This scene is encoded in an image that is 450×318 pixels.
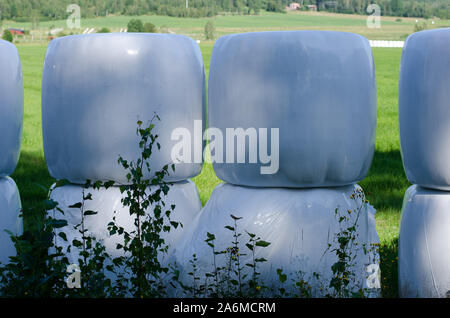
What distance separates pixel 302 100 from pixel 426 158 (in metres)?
0.62

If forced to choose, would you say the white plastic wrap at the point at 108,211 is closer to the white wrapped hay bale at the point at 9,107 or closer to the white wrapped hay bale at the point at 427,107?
the white wrapped hay bale at the point at 9,107

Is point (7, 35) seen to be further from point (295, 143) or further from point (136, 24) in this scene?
point (295, 143)

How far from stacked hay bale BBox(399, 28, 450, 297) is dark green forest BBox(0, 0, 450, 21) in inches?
846

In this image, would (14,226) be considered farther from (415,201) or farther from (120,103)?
(415,201)

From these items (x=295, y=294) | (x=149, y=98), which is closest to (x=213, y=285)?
(x=295, y=294)

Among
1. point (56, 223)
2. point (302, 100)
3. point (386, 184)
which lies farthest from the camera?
point (386, 184)

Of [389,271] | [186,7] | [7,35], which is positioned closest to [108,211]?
[389,271]

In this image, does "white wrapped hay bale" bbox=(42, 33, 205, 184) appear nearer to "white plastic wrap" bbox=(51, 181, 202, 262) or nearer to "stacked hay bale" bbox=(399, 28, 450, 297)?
"white plastic wrap" bbox=(51, 181, 202, 262)

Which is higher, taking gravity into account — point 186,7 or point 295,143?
point 295,143

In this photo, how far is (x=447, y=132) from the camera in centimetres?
273

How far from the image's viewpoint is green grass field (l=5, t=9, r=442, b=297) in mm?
4539

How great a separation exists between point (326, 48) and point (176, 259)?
122 centimetres

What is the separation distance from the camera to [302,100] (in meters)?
2.75

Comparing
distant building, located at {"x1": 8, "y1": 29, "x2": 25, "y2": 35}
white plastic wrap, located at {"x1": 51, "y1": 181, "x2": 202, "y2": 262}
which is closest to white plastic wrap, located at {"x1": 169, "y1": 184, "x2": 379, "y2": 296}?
white plastic wrap, located at {"x1": 51, "y1": 181, "x2": 202, "y2": 262}
